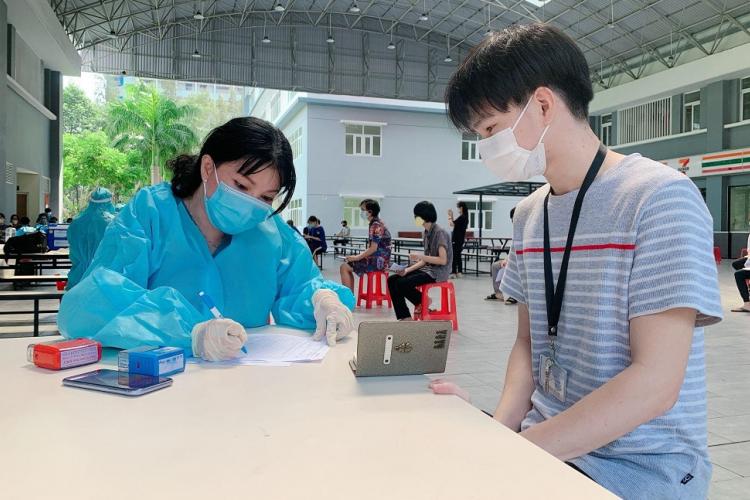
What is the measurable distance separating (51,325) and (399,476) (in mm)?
5855

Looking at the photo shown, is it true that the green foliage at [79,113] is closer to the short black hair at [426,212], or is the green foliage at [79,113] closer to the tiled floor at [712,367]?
the tiled floor at [712,367]

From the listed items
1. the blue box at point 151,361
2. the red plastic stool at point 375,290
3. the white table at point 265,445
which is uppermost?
the blue box at point 151,361

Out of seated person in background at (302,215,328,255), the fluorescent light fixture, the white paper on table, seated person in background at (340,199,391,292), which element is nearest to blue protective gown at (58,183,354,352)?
the white paper on table

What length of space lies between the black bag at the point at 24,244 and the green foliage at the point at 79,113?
29.7 meters

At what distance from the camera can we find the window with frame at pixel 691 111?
16.3 m

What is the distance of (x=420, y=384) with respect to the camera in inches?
48.3

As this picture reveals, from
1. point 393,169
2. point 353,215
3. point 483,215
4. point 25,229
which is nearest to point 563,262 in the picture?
point 25,229

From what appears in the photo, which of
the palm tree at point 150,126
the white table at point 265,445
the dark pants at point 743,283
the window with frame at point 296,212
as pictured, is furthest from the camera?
the palm tree at point 150,126

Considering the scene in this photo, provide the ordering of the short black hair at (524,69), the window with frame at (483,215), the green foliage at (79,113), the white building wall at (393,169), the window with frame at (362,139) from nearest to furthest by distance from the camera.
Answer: the short black hair at (524,69) → the white building wall at (393,169) → the window with frame at (362,139) → the window with frame at (483,215) → the green foliage at (79,113)

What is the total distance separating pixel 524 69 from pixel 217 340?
0.92 m

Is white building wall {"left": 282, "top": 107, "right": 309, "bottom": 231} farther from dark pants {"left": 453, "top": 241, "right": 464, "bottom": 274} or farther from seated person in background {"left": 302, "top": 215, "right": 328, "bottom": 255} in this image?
dark pants {"left": 453, "top": 241, "right": 464, "bottom": 274}

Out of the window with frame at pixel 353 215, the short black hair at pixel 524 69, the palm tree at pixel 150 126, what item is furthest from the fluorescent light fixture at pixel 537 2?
the short black hair at pixel 524 69

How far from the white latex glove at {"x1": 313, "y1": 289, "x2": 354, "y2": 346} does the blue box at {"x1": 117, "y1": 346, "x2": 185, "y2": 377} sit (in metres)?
0.49

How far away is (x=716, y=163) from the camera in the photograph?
1534 cm
